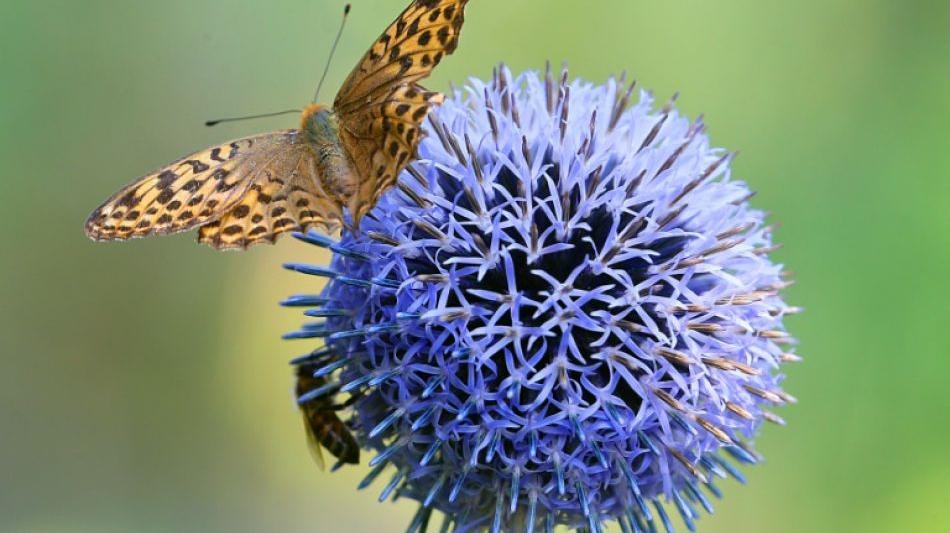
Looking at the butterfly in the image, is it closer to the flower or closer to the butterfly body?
the butterfly body

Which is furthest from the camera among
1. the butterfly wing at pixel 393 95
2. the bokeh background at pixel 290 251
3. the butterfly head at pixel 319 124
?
the bokeh background at pixel 290 251

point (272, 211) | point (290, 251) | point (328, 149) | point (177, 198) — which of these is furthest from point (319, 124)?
point (290, 251)

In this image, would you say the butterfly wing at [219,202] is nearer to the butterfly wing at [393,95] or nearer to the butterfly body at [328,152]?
the butterfly body at [328,152]

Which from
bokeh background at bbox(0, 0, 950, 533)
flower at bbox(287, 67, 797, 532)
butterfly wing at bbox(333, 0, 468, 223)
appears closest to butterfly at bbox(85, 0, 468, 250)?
butterfly wing at bbox(333, 0, 468, 223)

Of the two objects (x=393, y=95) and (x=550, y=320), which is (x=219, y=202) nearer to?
(x=393, y=95)

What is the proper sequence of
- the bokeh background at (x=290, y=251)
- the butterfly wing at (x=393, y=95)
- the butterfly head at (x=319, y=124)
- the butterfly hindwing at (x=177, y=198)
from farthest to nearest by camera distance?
the bokeh background at (x=290, y=251), the butterfly head at (x=319, y=124), the butterfly hindwing at (x=177, y=198), the butterfly wing at (x=393, y=95)

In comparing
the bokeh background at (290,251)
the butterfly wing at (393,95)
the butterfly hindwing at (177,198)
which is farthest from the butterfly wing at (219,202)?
the bokeh background at (290,251)

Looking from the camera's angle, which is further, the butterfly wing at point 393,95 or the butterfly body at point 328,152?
the butterfly body at point 328,152
